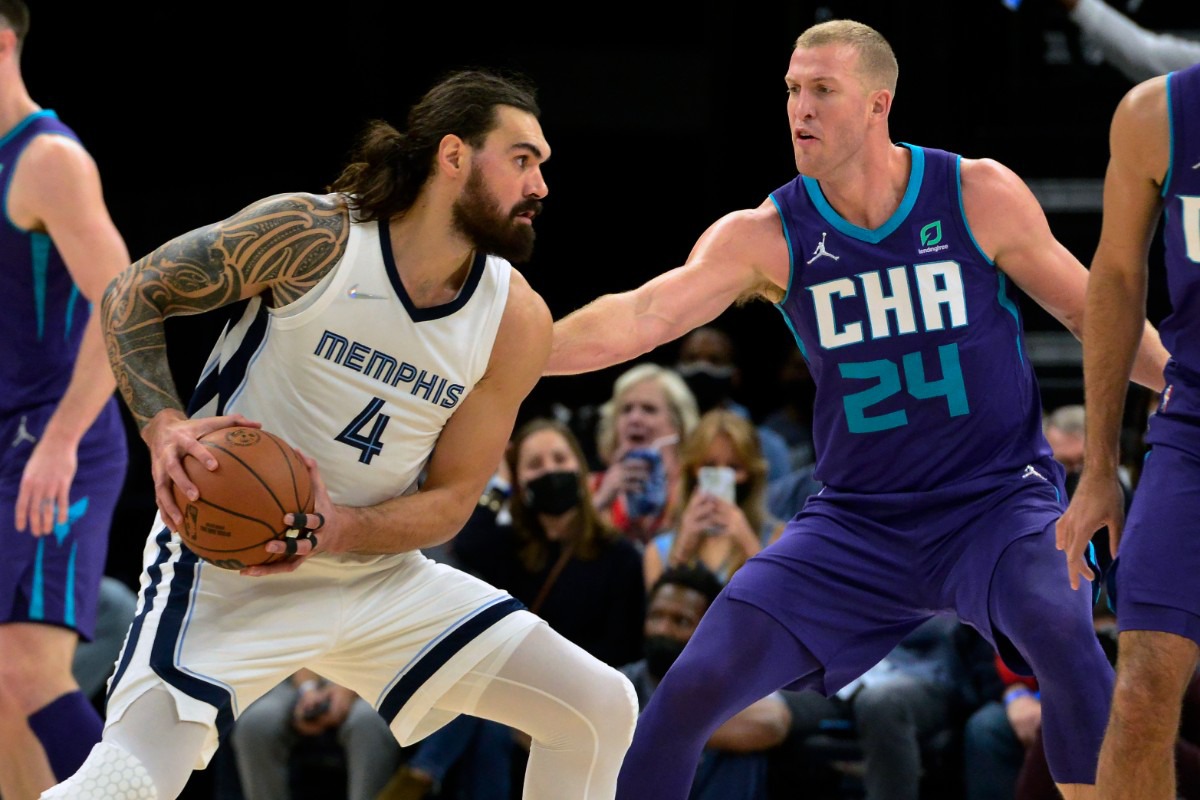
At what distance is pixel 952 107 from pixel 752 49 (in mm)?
1304

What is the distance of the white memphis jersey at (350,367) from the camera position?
3826 millimetres

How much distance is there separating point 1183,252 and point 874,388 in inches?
37.1

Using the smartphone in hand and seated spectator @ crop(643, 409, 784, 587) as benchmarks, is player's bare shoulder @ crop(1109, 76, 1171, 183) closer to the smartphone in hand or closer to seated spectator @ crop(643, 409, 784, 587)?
seated spectator @ crop(643, 409, 784, 587)

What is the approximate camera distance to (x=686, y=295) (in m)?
4.50

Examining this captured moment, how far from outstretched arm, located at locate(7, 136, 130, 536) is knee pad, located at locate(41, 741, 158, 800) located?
1.38 meters

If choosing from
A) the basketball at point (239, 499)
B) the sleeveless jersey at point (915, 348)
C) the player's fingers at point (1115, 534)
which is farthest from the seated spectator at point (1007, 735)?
the basketball at point (239, 499)

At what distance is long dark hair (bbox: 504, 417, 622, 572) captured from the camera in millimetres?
6676

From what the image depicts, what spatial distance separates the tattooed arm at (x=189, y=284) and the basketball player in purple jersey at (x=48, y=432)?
1.04m

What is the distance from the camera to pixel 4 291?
4.88 m

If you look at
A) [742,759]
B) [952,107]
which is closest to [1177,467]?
[742,759]

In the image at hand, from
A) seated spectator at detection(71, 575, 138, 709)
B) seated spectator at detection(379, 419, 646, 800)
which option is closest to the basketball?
seated spectator at detection(379, 419, 646, 800)

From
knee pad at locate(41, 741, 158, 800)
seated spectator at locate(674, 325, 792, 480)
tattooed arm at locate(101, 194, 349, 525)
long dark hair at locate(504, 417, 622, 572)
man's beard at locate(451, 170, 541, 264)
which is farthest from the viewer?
seated spectator at locate(674, 325, 792, 480)

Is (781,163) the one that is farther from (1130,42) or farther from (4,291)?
(4,291)

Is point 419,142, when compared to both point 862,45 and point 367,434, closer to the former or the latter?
point 367,434
